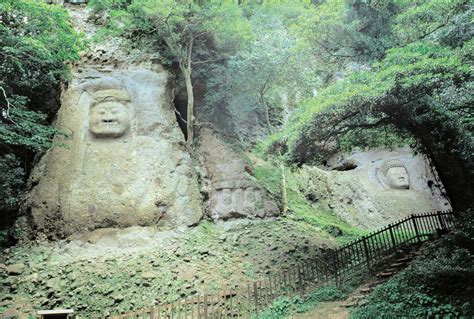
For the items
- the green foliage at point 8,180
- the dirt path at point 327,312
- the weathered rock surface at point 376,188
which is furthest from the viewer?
the weathered rock surface at point 376,188

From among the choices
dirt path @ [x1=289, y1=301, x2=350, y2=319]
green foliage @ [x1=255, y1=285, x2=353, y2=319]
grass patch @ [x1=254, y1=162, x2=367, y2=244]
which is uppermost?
grass patch @ [x1=254, y1=162, x2=367, y2=244]

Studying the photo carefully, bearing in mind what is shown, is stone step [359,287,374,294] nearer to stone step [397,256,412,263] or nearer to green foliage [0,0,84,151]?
stone step [397,256,412,263]

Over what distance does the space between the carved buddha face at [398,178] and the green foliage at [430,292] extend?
12216 millimetres

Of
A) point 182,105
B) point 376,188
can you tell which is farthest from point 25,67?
point 376,188

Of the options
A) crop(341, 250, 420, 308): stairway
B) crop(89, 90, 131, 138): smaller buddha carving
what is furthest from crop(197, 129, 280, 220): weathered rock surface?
crop(341, 250, 420, 308): stairway

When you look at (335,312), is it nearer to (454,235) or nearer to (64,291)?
(454,235)

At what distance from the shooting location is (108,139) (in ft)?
41.9

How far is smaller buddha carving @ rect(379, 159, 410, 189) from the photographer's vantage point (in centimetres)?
1941

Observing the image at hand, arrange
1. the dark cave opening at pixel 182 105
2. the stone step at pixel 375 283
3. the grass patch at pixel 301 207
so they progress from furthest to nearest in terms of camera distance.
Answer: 1. the dark cave opening at pixel 182 105
2. the grass patch at pixel 301 207
3. the stone step at pixel 375 283

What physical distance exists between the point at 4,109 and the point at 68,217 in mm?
3732

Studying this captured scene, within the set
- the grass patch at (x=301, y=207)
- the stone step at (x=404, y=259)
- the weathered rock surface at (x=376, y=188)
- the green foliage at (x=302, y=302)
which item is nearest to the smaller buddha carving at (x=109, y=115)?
the grass patch at (x=301, y=207)

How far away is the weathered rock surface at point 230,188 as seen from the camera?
12586 mm

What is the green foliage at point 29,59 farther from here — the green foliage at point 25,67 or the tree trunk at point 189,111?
the tree trunk at point 189,111

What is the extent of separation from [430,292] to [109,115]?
11.4 meters
